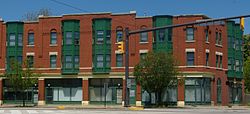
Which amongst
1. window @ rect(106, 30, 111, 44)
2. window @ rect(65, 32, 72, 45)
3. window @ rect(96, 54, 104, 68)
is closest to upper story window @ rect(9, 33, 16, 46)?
window @ rect(65, 32, 72, 45)

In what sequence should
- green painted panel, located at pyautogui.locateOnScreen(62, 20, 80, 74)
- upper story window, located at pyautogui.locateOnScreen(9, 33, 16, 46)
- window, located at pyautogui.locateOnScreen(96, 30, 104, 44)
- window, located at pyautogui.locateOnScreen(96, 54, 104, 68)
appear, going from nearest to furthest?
window, located at pyautogui.locateOnScreen(96, 54, 104, 68) < window, located at pyautogui.locateOnScreen(96, 30, 104, 44) < green painted panel, located at pyautogui.locateOnScreen(62, 20, 80, 74) < upper story window, located at pyautogui.locateOnScreen(9, 33, 16, 46)

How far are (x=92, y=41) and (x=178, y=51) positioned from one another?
10747 mm

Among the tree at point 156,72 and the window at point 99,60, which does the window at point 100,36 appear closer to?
the window at point 99,60

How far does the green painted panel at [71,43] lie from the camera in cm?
6306

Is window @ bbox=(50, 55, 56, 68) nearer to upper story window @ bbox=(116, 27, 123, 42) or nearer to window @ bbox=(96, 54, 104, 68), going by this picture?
window @ bbox=(96, 54, 104, 68)

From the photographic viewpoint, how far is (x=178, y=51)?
60.1m

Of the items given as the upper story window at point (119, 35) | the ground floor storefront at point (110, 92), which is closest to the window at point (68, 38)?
the ground floor storefront at point (110, 92)

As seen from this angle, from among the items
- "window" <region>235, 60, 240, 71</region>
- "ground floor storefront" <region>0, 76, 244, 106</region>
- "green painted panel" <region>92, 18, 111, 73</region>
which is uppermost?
"green painted panel" <region>92, 18, 111, 73</region>

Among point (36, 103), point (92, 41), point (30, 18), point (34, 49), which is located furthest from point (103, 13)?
point (30, 18)

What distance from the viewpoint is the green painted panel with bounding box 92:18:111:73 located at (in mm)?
62344

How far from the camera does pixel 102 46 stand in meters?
62.6

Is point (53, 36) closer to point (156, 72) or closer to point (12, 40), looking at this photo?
point (12, 40)

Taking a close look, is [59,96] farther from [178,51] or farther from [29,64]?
→ [178,51]

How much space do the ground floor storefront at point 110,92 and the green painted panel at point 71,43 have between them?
53.7 inches
